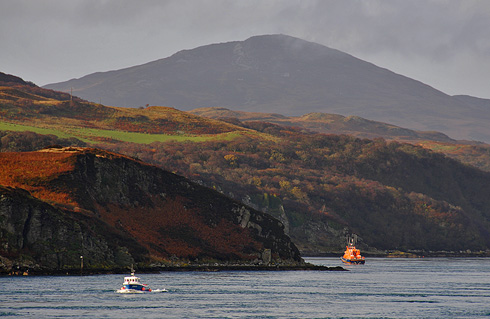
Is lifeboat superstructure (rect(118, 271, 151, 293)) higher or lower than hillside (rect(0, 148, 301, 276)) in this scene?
lower

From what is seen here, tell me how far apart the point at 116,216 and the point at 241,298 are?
5705cm

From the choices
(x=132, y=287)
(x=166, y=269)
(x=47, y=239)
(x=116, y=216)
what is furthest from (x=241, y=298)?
(x=116, y=216)

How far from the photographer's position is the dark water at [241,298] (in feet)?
278

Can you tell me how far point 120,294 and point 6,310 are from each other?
21362mm

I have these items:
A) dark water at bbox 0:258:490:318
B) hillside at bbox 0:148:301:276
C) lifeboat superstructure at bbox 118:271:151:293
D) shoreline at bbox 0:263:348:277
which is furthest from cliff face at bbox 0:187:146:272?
lifeboat superstructure at bbox 118:271:151:293

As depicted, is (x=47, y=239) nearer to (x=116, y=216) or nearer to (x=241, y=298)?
(x=116, y=216)

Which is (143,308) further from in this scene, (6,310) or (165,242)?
(165,242)

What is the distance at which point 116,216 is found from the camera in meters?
151

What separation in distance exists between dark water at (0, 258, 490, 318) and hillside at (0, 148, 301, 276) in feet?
25.4

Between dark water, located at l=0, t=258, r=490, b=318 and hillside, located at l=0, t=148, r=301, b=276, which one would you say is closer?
dark water, located at l=0, t=258, r=490, b=318

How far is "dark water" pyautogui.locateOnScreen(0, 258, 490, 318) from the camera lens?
3342 inches

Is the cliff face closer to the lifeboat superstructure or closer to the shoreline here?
the shoreline

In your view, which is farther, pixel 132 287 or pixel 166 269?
pixel 166 269

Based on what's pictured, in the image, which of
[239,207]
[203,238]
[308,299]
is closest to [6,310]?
[308,299]
